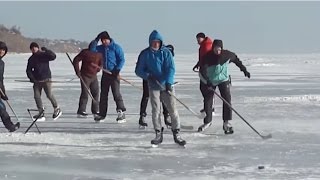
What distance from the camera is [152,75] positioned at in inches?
310

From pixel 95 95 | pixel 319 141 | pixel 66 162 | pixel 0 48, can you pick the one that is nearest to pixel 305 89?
pixel 95 95

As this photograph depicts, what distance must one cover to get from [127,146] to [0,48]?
216 cm

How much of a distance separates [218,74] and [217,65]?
12 cm

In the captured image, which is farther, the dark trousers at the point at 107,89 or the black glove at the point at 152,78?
the dark trousers at the point at 107,89

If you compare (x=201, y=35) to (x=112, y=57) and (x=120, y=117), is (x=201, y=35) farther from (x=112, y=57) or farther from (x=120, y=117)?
(x=120, y=117)

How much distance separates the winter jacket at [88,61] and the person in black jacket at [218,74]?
1915 millimetres

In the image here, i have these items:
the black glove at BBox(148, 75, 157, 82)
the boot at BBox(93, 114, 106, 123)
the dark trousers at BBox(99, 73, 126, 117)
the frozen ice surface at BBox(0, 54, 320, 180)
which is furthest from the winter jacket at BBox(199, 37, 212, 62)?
the black glove at BBox(148, 75, 157, 82)

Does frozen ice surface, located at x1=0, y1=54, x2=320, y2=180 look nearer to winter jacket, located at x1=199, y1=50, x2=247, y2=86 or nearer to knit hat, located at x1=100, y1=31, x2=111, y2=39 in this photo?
winter jacket, located at x1=199, y1=50, x2=247, y2=86

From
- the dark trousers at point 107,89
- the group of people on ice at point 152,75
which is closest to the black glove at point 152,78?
the group of people on ice at point 152,75

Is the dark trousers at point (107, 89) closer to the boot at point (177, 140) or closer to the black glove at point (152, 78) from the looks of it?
the black glove at point (152, 78)

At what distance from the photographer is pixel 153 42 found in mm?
7684

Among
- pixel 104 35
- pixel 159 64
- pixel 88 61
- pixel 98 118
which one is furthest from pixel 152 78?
pixel 88 61

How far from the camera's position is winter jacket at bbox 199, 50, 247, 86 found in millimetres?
8984

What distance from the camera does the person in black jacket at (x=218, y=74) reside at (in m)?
8.95
